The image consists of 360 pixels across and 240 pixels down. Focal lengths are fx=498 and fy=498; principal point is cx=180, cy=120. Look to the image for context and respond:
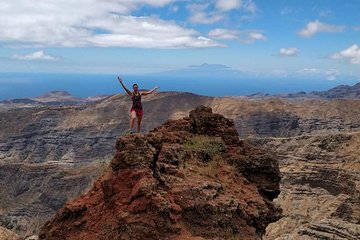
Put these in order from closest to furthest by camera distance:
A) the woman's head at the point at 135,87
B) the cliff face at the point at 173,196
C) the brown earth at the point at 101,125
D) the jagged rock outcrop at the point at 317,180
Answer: the cliff face at the point at 173,196 → the woman's head at the point at 135,87 → the jagged rock outcrop at the point at 317,180 → the brown earth at the point at 101,125

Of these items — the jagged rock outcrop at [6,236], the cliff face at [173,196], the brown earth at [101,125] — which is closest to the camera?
the cliff face at [173,196]

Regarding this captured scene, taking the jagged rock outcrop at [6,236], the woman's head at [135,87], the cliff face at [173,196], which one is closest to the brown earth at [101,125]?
the jagged rock outcrop at [6,236]

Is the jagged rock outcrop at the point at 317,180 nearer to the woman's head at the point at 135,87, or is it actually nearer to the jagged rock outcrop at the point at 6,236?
the woman's head at the point at 135,87

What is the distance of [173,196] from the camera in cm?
1123

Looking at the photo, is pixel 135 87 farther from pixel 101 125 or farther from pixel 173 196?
pixel 101 125

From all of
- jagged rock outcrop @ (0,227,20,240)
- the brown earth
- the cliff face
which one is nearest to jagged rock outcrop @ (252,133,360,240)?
the cliff face

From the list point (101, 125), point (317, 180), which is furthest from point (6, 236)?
point (101, 125)

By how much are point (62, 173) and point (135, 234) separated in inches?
3010

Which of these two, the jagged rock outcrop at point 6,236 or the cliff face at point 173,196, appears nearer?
the cliff face at point 173,196

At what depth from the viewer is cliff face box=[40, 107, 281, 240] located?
10555 millimetres

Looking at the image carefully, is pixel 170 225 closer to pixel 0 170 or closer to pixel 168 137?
pixel 168 137

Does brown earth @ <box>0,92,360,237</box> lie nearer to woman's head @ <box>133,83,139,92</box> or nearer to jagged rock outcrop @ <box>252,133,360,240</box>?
jagged rock outcrop @ <box>252,133,360,240</box>

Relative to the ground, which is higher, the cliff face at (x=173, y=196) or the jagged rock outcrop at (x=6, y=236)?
the cliff face at (x=173, y=196)

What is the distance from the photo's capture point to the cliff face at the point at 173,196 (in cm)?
1055
